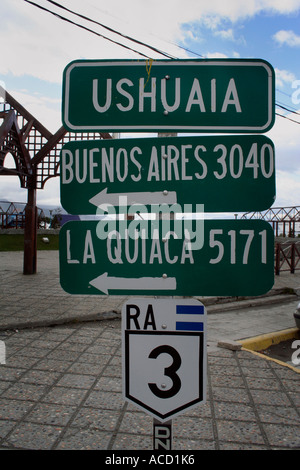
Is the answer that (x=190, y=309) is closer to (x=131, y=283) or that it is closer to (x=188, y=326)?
(x=188, y=326)

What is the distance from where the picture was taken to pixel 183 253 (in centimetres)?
169

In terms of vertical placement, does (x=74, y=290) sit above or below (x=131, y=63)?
below

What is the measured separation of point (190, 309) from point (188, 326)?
0.08 meters

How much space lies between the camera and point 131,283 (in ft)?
5.64

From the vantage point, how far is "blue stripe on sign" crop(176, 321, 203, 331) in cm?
173

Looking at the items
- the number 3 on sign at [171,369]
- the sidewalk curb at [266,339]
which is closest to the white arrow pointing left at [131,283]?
the number 3 on sign at [171,369]

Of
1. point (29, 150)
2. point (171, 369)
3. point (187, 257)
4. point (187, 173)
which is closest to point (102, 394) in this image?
point (171, 369)

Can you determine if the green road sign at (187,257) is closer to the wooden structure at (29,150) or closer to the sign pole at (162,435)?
the sign pole at (162,435)

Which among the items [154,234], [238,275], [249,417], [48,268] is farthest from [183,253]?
[48,268]

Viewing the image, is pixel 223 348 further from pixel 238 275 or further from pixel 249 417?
pixel 238 275

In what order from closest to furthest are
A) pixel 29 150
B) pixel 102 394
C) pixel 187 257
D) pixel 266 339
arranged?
pixel 187 257
pixel 102 394
pixel 266 339
pixel 29 150

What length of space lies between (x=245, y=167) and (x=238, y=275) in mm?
485

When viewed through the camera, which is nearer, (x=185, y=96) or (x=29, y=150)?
(x=185, y=96)

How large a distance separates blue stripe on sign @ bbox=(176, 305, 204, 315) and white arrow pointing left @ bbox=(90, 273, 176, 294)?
10 cm
